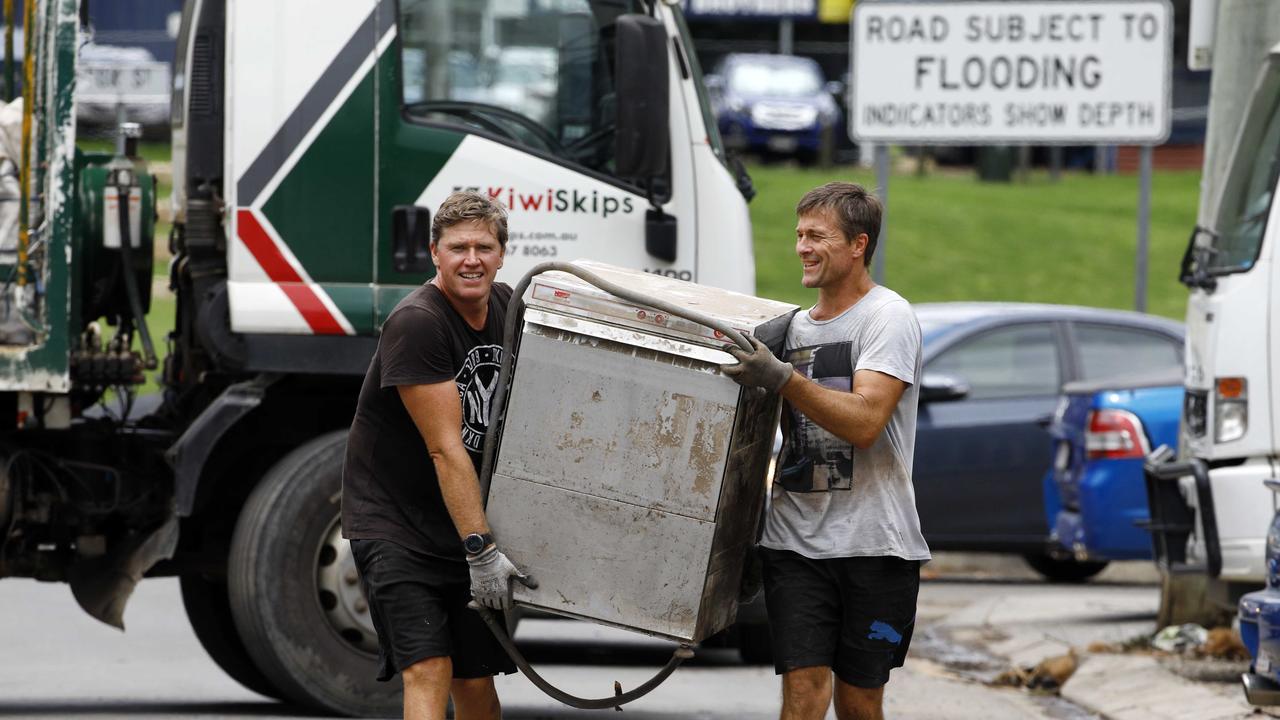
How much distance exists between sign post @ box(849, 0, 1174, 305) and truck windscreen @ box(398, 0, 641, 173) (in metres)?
4.02

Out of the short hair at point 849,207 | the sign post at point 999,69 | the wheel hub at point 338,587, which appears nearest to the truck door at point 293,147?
the wheel hub at point 338,587

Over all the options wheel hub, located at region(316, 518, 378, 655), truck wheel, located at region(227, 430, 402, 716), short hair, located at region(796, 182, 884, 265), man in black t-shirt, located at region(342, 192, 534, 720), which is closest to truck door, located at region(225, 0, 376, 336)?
truck wheel, located at region(227, 430, 402, 716)

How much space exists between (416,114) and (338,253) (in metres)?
0.56

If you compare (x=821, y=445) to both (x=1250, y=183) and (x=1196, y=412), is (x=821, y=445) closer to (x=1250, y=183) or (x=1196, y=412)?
(x=1196, y=412)

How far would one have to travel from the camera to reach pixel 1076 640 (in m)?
9.22

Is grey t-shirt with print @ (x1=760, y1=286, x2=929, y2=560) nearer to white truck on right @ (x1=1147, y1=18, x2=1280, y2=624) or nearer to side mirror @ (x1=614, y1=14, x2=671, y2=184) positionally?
side mirror @ (x1=614, y1=14, x2=671, y2=184)

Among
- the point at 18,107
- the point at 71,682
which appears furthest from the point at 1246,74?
the point at 71,682

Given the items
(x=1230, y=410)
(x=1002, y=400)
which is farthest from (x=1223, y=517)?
(x=1002, y=400)

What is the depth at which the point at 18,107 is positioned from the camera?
6.83 meters

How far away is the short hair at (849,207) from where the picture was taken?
488cm

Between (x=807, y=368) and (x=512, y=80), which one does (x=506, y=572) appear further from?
(x=512, y=80)

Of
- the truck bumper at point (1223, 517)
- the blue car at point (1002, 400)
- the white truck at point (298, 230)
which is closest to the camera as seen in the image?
the white truck at point (298, 230)

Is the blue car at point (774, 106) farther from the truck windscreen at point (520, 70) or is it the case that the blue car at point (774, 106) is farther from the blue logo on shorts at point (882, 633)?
the blue logo on shorts at point (882, 633)

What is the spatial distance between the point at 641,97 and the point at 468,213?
211cm
